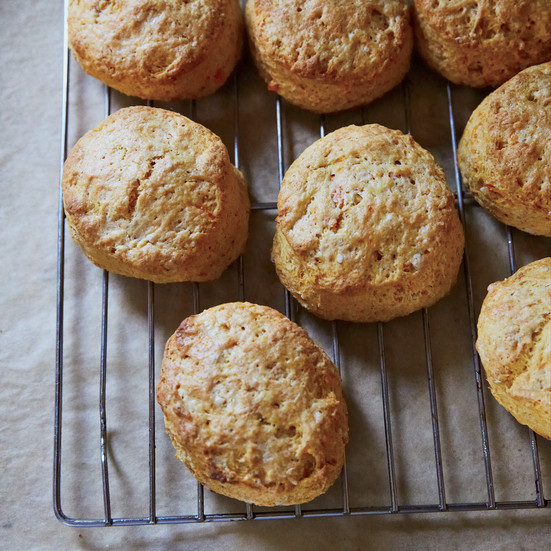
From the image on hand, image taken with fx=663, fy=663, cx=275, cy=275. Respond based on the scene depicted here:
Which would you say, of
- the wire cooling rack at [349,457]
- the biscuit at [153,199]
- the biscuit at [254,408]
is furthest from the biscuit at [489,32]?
the biscuit at [254,408]

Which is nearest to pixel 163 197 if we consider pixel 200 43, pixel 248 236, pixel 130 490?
pixel 248 236

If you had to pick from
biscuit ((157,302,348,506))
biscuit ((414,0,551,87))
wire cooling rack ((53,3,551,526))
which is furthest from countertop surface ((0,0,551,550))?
biscuit ((157,302,348,506))

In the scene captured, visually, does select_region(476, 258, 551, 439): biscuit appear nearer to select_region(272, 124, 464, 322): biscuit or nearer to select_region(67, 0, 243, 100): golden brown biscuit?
select_region(272, 124, 464, 322): biscuit

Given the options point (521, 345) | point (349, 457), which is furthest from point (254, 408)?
point (521, 345)

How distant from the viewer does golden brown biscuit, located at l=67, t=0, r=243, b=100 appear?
2764 mm

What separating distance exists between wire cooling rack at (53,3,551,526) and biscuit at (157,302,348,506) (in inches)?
9.9

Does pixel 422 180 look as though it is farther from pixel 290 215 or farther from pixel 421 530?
pixel 421 530

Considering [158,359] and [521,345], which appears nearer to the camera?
[521,345]

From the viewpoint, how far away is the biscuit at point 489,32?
2727 mm

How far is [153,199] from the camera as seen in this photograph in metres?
2.61

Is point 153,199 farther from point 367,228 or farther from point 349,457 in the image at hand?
point 349,457

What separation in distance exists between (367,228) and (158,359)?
3.57ft

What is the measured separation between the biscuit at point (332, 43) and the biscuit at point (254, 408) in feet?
3.37

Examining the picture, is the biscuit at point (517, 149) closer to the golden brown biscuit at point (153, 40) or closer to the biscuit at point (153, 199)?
the biscuit at point (153, 199)
